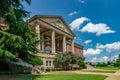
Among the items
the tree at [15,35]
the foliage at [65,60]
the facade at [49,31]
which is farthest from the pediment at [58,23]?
the tree at [15,35]

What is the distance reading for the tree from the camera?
52.2ft

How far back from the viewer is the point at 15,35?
16.4 m

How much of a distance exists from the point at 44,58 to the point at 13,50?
18276 mm

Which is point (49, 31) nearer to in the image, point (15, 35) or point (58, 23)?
point (58, 23)

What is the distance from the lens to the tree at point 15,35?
1591 centimetres

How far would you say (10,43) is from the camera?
16.0 meters

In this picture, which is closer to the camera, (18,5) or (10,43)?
(10,43)

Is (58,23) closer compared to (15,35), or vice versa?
(15,35)

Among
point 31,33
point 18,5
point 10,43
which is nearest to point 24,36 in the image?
point 31,33

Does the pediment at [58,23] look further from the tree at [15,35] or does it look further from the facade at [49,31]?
the tree at [15,35]

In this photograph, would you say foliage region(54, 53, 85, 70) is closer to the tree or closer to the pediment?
the pediment

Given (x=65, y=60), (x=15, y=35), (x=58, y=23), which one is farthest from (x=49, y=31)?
(x=15, y=35)

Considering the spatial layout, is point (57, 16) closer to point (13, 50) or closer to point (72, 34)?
point (72, 34)

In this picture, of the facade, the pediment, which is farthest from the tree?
the pediment
